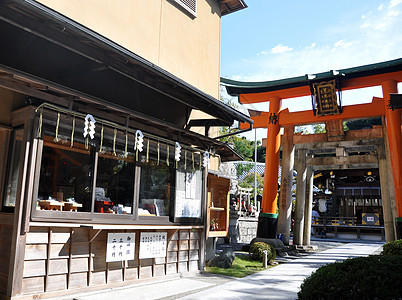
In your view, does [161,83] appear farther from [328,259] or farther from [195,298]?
[328,259]

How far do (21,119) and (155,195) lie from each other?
336 centimetres

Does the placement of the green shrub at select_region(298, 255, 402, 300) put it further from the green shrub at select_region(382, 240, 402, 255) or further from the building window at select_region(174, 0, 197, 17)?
the building window at select_region(174, 0, 197, 17)

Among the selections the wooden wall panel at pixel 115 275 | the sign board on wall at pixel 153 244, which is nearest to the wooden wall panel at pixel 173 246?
the sign board on wall at pixel 153 244

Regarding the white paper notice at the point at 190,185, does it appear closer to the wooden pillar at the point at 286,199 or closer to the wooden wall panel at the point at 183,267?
the wooden wall panel at the point at 183,267

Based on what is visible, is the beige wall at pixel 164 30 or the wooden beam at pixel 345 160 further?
the wooden beam at pixel 345 160

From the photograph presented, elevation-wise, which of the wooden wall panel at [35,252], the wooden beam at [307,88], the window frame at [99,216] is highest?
the wooden beam at [307,88]

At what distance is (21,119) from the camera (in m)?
5.72

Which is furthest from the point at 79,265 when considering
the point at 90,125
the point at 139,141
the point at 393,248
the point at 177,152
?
the point at 393,248

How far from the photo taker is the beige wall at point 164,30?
7539mm

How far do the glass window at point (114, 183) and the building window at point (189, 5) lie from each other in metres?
5.31

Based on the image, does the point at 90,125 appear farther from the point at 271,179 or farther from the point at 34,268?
the point at 271,179

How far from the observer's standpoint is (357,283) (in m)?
4.27

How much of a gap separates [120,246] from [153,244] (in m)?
0.97

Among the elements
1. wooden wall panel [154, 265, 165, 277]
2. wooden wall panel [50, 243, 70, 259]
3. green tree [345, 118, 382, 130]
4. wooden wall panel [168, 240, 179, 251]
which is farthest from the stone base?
green tree [345, 118, 382, 130]
